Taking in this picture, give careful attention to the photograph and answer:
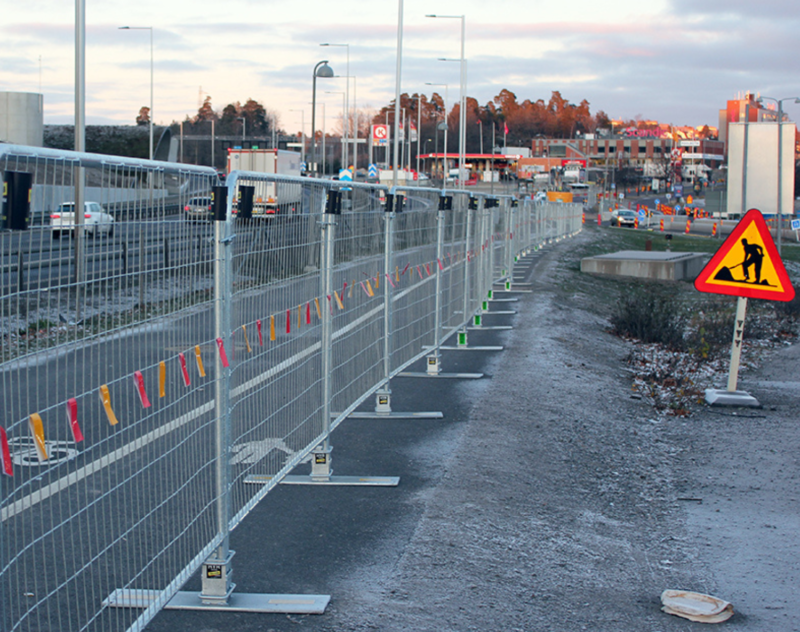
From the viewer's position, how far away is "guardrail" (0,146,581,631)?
9.91 feet

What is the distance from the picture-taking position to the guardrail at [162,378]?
3.02m

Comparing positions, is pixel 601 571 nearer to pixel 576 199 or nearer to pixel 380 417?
pixel 380 417

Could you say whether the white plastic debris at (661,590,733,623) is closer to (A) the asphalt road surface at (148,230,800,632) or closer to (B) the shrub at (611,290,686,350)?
(A) the asphalt road surface at (148,230,800,632)

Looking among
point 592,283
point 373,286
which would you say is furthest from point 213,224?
point 592,283

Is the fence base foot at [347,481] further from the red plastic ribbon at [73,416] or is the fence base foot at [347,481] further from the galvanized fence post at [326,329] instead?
the red plastic ribbon at [73,416]

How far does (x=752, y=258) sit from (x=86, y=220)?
839cm

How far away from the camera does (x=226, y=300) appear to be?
4.28 meters

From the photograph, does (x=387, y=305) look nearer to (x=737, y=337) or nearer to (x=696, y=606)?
(x=696, y=606)

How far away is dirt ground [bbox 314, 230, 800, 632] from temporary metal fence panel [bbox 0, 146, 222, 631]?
1.00 meters

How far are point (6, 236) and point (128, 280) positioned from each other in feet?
2.63

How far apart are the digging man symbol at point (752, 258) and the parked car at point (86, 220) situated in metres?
8.16

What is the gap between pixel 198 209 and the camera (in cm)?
419

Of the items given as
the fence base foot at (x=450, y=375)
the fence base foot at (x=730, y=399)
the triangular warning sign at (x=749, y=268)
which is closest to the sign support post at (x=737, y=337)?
the fence base foot at (x=730, y=399)

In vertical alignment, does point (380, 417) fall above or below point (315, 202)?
below
